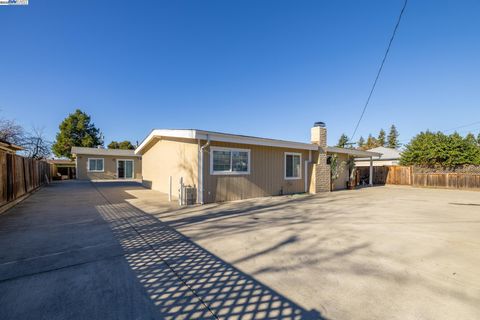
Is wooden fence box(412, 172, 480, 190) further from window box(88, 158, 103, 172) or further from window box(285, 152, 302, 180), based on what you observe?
window box(88, 158, 103, 172)

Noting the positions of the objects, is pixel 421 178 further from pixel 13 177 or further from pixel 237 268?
pixel 13 177

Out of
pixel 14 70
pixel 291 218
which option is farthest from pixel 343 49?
pixel 14 70

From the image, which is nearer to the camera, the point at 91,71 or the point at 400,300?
the point at 400,300

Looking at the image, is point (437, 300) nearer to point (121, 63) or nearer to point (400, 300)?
point (400, 300)

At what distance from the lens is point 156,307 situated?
2.06 meters

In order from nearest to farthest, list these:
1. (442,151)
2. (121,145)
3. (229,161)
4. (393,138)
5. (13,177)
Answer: (13,177)
(229,161)
(442,151)
(121,145)
(393,138)

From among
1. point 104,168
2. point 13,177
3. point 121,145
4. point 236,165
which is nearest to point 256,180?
point 236,165

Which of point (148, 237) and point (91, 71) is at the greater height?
point (91, 71)

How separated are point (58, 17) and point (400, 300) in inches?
484

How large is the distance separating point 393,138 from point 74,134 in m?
71.4

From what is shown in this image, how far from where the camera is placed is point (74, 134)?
31469 millimetres

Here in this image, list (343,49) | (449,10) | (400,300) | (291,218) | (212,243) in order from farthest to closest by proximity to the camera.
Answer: (343,49) → (449,10) → (291,218) → (212,243) → (400,300)

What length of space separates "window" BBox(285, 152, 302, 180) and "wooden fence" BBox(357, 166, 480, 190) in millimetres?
9895

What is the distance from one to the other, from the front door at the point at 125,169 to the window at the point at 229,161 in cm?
1696
